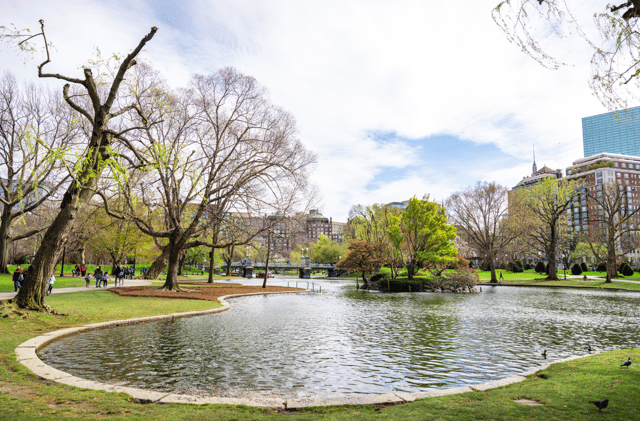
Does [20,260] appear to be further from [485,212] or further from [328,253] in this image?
[485,212]

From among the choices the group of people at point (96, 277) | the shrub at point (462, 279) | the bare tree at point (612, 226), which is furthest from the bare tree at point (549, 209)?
the group of people at point (96, 277)

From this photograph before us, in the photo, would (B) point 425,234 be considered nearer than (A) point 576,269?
Yes

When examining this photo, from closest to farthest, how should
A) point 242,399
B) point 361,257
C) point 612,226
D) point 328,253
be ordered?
point 242,399 < point 361,257 < point 612,226 < point 328,253

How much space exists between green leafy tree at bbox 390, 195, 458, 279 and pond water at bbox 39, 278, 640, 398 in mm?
24831

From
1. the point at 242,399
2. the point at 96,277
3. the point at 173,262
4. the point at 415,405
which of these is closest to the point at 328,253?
the point at 96,277

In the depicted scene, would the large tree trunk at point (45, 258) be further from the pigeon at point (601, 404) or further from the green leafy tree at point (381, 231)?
the green leafy tree at point (381, 231)

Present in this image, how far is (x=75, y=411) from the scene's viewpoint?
17.8ft

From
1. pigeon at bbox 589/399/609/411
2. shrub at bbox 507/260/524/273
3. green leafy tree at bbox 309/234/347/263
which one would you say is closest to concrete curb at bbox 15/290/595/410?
pigeon at bbox 589/399/609/411

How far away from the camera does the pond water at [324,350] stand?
26.7ft

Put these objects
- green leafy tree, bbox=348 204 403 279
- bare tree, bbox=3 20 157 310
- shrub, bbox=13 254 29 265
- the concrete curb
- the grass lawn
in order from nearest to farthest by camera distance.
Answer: the grass lawn → the concrete curb → bare tree, bbox=3 20 157 310 → green leafy tree, bbox=348 204 403 279 → shrub, bbox=13 254 29 265

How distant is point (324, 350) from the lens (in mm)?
11352

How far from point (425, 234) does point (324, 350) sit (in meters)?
35.6

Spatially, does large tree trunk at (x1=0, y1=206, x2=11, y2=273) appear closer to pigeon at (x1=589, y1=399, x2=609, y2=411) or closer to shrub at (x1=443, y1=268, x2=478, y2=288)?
pigeon at (x1=589, y1=399, x2=609, y2=411)

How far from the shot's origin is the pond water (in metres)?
8.12
